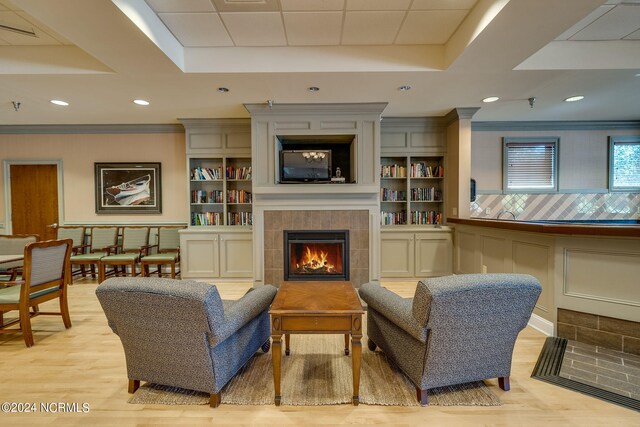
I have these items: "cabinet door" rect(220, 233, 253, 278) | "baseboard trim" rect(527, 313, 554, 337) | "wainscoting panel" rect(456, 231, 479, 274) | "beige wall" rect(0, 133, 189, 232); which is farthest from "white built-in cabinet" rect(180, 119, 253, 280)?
"baseboard trim" rect(527, 313, 554, 337)

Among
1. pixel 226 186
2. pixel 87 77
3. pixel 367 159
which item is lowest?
pixel 226 186

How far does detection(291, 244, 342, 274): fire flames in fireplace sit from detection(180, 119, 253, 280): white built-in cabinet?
94 centimetres

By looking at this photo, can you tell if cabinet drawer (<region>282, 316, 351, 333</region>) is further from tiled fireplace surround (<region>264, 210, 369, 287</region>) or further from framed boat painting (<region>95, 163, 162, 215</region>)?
framed boat painting (<region>95, 163, 162, 215</region>)

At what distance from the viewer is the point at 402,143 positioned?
452 centimetres

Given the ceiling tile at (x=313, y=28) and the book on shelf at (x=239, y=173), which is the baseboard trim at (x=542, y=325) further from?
the book on shelf at (x=239, y=173)

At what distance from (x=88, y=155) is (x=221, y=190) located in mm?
2466

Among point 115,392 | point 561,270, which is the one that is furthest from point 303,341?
point 561,270

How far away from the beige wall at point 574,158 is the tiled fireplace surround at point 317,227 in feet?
8.42

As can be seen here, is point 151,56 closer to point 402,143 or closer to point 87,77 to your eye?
point 87,77

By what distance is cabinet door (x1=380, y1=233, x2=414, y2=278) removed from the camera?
436 cm

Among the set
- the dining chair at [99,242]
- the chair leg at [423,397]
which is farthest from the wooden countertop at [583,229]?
the dining chair at [99,242]

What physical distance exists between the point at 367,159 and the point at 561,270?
240 cm

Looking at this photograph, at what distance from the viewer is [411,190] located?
182 inches

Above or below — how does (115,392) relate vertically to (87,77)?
below
